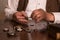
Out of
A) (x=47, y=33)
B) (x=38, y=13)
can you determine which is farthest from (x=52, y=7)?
(x=47, y=33)

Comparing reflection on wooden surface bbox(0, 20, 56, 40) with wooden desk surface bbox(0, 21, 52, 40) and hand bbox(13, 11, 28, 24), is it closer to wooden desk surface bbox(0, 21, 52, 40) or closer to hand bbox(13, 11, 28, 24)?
wooden desk surface bbox(0, 21, 52, 40)

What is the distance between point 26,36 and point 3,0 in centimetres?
121

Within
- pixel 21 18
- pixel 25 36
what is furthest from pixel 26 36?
pixel 21 18

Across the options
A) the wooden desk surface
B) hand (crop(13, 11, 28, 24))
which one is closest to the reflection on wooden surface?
the wooden desk surface

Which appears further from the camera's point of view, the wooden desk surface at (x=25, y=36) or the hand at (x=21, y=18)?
the hand at (x=21, y=18)

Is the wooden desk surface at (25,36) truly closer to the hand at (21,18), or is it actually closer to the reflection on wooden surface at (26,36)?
the reflection on wooden surface at (26,36)

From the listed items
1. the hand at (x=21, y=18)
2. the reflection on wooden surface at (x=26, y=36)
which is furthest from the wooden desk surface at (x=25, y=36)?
the hand at (x=21, y=18)

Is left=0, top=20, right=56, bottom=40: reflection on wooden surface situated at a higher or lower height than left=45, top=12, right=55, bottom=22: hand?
lower

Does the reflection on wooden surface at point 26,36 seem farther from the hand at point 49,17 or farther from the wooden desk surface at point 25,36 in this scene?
the hand at point 49,17

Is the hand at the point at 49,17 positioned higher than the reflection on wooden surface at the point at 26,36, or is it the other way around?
the hand at the point at 49,17

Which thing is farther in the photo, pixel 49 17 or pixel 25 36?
pixel 49 17

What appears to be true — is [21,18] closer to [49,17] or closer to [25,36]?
[49,17]

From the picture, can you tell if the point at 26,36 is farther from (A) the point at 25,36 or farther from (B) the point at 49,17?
(B) the point at 49,17

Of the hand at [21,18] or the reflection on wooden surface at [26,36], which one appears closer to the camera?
the reflection on wooden surface at [26,36]
